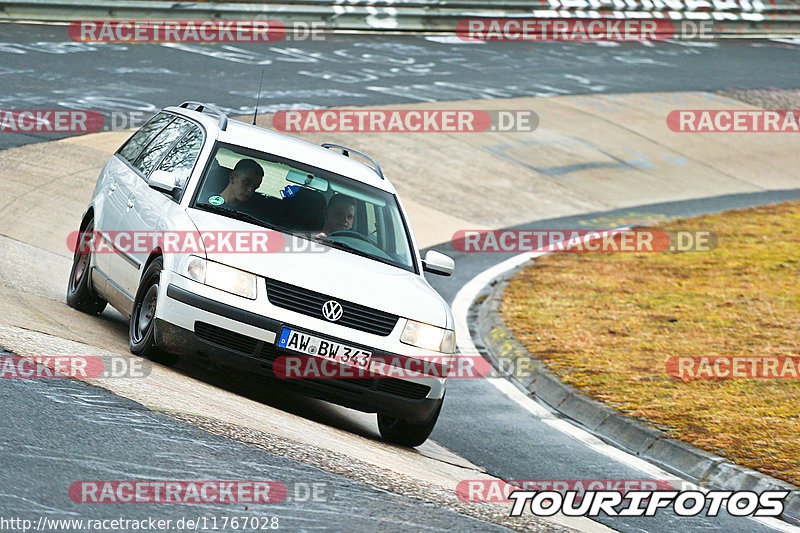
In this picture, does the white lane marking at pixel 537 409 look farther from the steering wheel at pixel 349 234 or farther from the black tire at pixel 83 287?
the black tire at pixel 83 287

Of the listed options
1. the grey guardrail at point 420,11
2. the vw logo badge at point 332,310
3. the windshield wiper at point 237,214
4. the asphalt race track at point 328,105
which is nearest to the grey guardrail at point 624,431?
the asphalt race track at point 328,105

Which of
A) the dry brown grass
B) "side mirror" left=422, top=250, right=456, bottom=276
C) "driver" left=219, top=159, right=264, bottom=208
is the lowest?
the dry brown grass

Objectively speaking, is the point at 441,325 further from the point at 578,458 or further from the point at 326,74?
the point at 326,74

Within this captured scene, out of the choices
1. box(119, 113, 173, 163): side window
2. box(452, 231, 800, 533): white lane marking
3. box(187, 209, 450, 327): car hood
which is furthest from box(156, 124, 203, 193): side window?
box(452, 231, 800, 533): white lane marking

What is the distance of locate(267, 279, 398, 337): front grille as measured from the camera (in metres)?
7.22

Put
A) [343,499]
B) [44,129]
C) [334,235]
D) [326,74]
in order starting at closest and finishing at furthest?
[343,499] → [334,235] → [44,129] → [326,74]

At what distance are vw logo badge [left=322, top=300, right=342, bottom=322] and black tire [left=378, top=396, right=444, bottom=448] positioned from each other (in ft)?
3.01

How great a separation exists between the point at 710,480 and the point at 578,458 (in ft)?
2.93

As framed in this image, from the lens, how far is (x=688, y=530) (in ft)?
22.3

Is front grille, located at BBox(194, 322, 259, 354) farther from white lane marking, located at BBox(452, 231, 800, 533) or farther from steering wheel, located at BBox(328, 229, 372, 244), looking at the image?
white lane marking, located at BBox(452, 231, 800, 533)

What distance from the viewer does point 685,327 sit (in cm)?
1192

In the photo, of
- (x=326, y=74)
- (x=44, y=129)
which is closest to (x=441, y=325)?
(x=44, y=129)

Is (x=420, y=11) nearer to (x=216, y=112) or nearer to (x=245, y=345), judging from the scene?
(x=216, y=112)

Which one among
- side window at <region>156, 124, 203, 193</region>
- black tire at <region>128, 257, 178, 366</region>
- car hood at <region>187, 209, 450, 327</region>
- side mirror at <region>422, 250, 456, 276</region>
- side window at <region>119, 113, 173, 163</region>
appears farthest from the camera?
side window at <region>119, 113, 173, 163</region>
